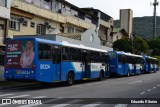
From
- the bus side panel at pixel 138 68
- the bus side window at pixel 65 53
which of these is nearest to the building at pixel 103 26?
the bus side panel at pixel 138 68

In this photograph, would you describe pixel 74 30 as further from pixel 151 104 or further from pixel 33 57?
pixel 151 104

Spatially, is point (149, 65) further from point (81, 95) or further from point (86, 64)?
point (81, 95)

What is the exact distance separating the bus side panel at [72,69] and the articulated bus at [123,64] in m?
11.1

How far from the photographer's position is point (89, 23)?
5962cm

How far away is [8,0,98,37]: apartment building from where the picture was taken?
118ft

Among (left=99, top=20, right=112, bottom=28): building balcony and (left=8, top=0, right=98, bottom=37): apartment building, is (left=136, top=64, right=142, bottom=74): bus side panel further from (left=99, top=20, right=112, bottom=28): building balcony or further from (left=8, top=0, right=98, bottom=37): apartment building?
(left=99, top=20, right=112, bottom=28): building balcony

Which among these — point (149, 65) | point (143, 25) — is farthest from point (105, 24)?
point (143, 25)

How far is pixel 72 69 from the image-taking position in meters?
25.3

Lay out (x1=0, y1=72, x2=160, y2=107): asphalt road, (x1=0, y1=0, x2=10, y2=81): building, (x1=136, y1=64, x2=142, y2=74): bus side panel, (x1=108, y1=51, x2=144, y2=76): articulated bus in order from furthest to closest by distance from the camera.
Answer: (x1=136, y1=64, x2=142, y2=74): bus side panel
(x1=108, y1=51, x2=144, y2=76): articulated bus
(x1=0, y1=0, x2=10, y2=81): building
(x1=0, y1=72, x2=160, y2=107): asphalt road

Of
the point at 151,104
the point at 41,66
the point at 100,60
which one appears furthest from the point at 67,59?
the point at 151,104

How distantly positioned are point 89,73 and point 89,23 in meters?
31.5

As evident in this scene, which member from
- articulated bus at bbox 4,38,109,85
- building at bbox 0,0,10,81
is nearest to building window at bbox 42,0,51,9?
building at bbox 0,0,10,81

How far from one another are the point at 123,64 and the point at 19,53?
21.6 metres

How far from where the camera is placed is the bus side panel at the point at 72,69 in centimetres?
2388
